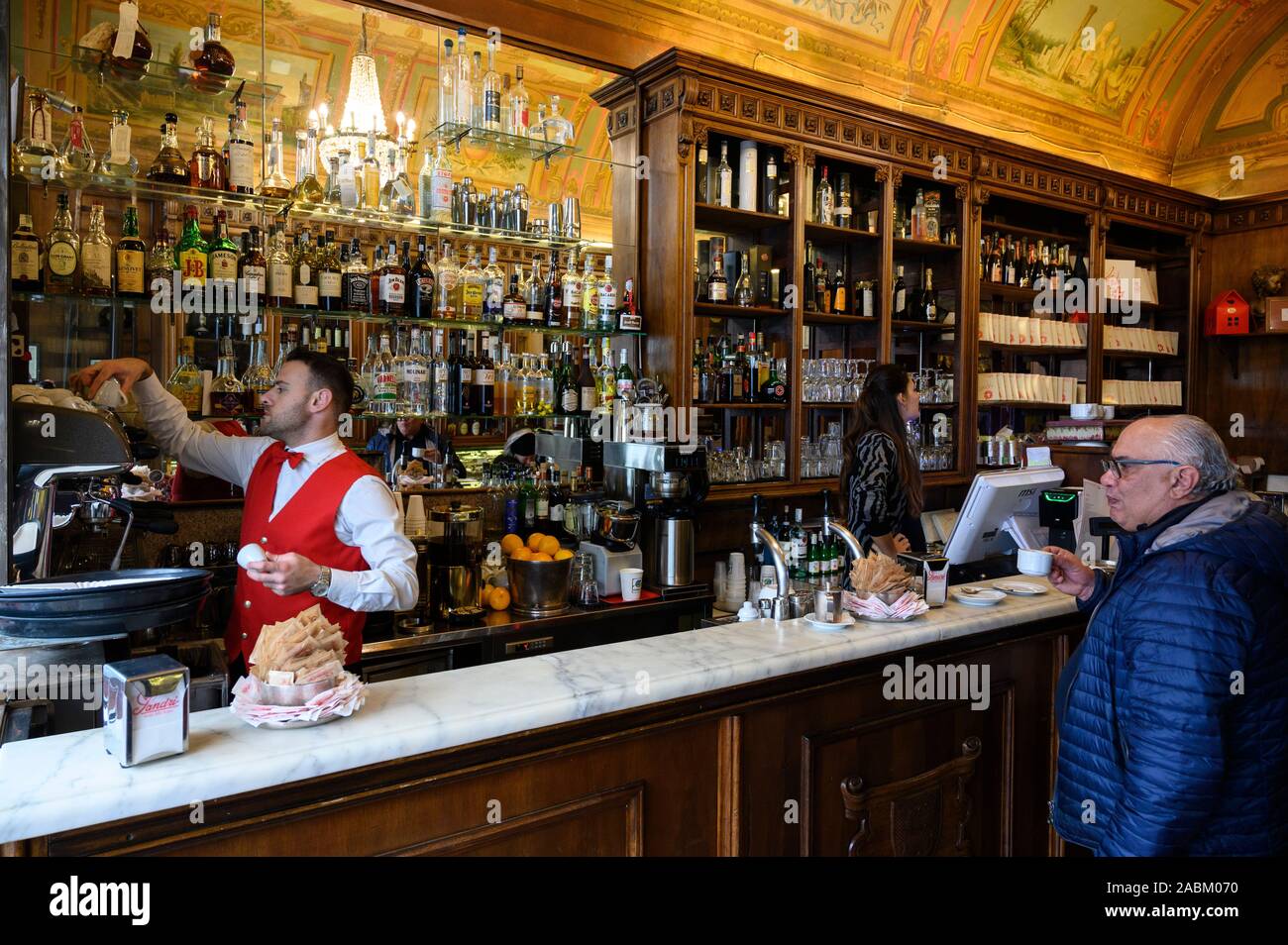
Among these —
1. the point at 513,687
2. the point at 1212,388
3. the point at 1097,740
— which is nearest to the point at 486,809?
the point at 513,687

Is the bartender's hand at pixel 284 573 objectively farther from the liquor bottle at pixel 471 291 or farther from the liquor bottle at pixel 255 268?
the liquor bottle at pixel 471 291

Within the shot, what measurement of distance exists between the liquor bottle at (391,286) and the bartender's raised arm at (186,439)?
3.06ft

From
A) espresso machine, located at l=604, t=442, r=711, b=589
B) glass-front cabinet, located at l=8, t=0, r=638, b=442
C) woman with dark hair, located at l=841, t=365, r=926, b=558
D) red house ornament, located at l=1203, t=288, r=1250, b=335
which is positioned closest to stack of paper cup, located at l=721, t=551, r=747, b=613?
espresso machine, located at l=604, t=442, r=711, b=589

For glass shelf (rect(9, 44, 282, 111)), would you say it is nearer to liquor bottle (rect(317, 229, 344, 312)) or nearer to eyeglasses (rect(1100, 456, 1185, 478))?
liquor bottle (rect(317, 229, 344, 312))

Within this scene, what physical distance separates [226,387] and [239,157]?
0.84 metres

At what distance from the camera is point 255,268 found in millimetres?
3295

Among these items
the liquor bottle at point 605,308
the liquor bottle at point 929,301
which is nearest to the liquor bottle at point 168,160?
the liquor bottle at point 605,308

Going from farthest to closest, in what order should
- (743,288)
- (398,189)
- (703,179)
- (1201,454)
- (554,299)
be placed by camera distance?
1. (743,288)
2. (703,179)
3. (554,299)
4. (398,189)
5. (1201,454)

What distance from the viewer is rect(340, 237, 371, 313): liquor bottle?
3559 mm

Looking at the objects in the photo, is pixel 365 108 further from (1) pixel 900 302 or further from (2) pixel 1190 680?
(2) pixel 1190 680

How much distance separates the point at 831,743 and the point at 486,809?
86cm

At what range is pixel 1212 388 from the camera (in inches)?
280

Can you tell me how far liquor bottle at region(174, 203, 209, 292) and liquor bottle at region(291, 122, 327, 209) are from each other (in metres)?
0.42

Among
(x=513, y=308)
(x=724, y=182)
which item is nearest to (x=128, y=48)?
(x=513, y=308)
